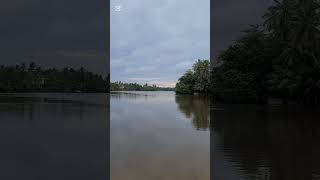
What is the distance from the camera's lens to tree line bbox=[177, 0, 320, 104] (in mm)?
40438

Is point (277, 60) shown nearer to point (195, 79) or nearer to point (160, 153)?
point (160, 153)

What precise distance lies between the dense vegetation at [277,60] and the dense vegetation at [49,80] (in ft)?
199

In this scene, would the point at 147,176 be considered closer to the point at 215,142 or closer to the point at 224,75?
the point at 215,142

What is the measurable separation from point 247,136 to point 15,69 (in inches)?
3917

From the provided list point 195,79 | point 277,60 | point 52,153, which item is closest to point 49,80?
point 195,79

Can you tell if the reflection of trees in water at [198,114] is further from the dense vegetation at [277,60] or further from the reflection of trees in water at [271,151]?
the dense vegetation at [277,60]

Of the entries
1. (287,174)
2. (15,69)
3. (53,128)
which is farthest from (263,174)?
(15,69)

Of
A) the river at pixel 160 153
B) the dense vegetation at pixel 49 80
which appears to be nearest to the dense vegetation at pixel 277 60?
the river at pixel 160 153

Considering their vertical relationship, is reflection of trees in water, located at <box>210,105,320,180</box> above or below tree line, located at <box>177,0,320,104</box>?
below

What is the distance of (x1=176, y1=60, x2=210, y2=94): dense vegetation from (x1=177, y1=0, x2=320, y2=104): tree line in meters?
27.2

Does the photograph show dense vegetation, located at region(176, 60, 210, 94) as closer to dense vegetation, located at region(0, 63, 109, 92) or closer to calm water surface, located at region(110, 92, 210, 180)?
dense vegetation, located at region(0, 63, 109, 92)

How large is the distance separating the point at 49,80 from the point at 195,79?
134 ft

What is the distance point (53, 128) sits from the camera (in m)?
18.4

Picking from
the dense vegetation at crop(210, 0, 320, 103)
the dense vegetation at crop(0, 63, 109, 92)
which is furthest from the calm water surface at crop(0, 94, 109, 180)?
the dense vegetation at crop(0, 63, 109, 92)
